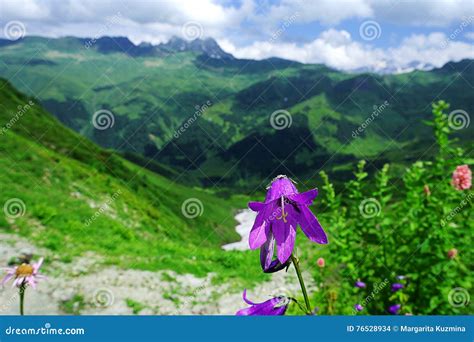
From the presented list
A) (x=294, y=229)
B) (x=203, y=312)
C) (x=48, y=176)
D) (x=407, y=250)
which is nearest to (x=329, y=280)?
(x=203, y=312)

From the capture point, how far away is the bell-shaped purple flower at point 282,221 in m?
1.89

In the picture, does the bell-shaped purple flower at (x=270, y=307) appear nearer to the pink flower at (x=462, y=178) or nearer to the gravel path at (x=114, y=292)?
the pink flower at (x=462, y=178)

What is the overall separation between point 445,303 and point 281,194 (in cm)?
607

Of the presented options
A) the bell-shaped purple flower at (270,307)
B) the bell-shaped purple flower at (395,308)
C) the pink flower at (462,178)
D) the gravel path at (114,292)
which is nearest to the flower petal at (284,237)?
the bell-shaped purple flower at (270,307)

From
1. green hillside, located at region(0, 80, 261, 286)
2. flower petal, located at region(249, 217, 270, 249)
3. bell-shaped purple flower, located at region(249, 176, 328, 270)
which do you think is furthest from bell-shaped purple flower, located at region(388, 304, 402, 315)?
green hillside, located at region(0, 80, 261, 286)

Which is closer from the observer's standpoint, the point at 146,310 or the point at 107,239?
the point at 146,310

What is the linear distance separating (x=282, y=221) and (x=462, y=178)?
5.20 meters

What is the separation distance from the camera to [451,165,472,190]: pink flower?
244 inches

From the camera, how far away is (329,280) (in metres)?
10.9

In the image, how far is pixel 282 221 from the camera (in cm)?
204

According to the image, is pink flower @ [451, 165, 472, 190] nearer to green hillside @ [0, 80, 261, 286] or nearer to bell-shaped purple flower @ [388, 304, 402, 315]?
bell-shaped purple flower @ [388, 304, 402, 315]

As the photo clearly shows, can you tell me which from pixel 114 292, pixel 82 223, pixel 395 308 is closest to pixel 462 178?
pixel 395 308

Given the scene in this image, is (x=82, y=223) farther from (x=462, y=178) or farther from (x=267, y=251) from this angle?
(x=267, y=251)
